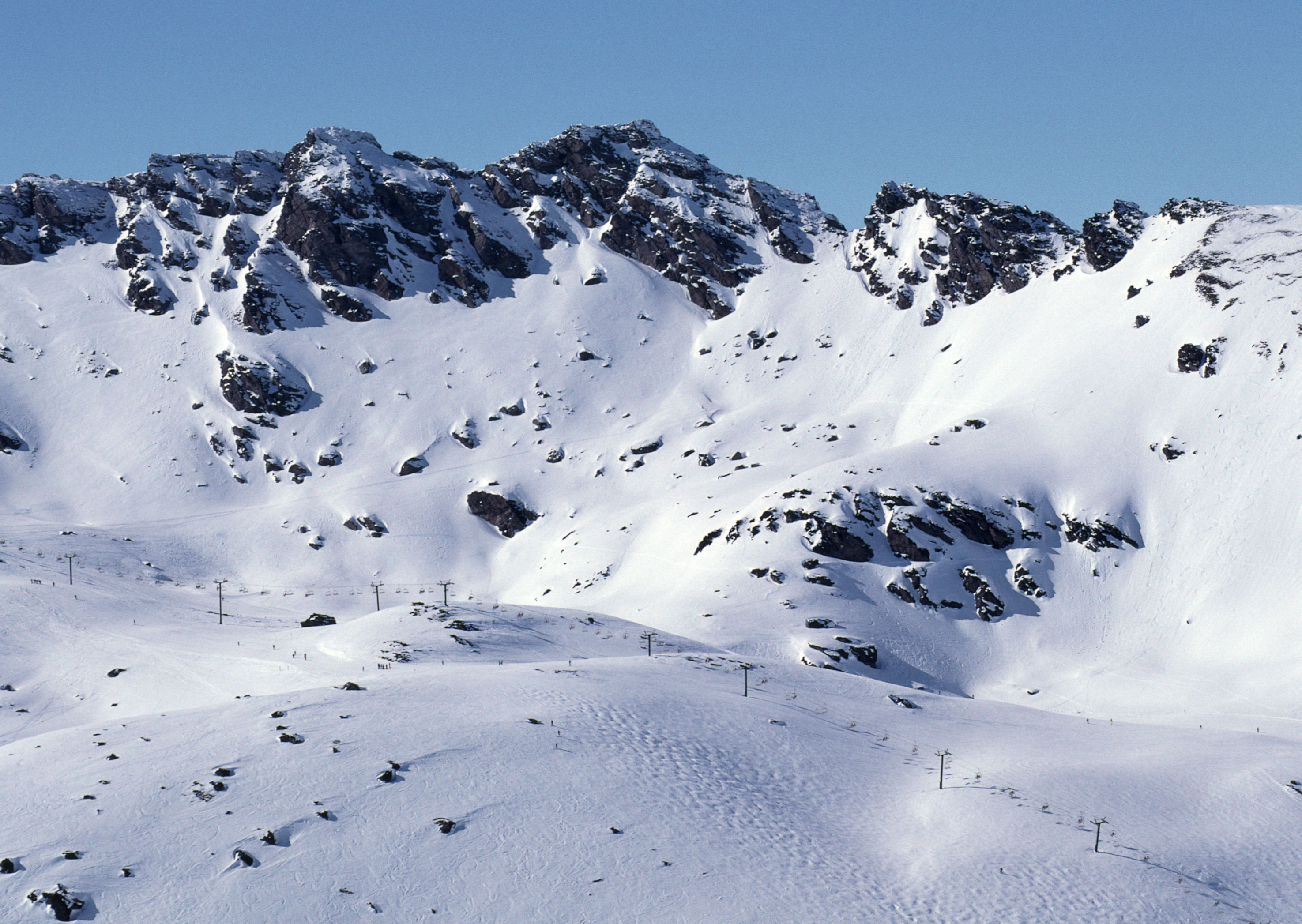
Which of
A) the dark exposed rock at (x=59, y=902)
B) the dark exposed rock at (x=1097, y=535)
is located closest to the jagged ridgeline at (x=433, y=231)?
the dark exposed rock at (x=1097, y=535)

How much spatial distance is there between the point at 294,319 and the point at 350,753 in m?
137

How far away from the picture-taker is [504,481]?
133 metres

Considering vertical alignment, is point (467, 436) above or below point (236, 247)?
below

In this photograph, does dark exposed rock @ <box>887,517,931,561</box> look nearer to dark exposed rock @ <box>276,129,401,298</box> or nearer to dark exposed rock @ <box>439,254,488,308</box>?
dark exposed rock @ <box>439,254,488,308</box>

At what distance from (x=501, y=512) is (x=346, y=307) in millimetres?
56377

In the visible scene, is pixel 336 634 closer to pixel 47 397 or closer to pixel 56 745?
pixel 56 745

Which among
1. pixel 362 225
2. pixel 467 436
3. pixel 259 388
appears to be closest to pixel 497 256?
pixel 362 225

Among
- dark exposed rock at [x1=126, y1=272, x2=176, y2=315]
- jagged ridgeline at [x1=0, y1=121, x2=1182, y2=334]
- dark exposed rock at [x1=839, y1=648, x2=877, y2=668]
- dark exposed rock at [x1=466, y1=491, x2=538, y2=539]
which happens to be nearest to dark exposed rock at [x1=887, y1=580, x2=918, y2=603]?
dark exposed rock at [x1=839, y1=648, x2=877, y2=668]

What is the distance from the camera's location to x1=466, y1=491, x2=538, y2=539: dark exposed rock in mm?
127938

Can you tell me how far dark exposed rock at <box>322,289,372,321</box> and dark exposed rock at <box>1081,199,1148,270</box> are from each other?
357ft

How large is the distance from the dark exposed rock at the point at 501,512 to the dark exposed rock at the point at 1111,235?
3343 inches

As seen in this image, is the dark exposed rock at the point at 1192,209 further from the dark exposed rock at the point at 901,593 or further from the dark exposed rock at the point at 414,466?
the dark exposed rock at the point at 414,466

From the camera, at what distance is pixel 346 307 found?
165250mm

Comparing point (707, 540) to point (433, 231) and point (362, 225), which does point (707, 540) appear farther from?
point (433, 231)
